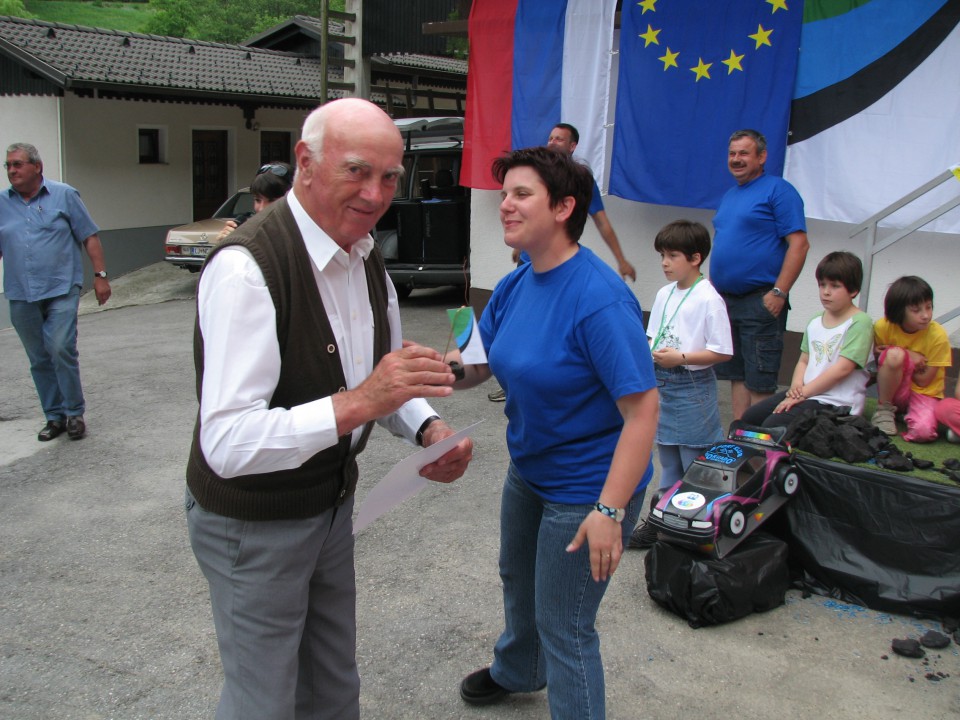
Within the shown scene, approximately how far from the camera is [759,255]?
16.0 ft

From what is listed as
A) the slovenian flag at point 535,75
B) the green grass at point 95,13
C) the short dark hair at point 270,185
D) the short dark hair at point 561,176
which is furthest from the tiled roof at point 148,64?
the green grass at point 95,13

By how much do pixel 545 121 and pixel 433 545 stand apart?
426 centimetres

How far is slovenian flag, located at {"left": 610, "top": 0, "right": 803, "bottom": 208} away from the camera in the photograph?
6.14 meters

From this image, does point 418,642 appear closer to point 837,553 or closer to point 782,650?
point 782,650

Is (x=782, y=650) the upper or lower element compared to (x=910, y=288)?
lower

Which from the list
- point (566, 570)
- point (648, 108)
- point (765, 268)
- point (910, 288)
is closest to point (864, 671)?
point (566, 570)

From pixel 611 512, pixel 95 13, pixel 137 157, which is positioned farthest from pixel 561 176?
pixel 95 13

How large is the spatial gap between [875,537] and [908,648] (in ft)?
1.66

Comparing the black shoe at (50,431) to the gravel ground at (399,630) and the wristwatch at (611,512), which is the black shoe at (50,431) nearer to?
the gravel ground at (399,630)

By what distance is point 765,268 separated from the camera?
4.90 m

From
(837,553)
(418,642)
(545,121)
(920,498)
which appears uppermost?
(545,121)

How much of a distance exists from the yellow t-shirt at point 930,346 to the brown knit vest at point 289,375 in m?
3.21

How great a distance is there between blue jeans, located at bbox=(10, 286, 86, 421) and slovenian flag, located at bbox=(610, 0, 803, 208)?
167 inches

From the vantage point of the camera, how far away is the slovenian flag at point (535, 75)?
6988 millimetres
